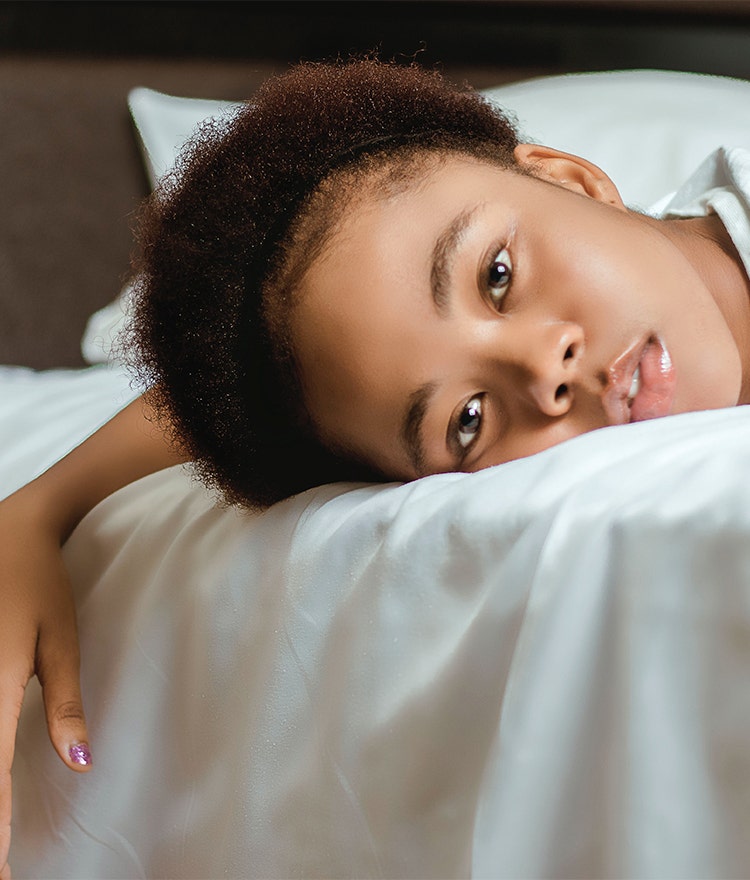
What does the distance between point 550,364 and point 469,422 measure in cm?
9

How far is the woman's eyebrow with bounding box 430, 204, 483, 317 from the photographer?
71 centimetres

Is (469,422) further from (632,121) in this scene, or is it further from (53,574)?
(632,121)

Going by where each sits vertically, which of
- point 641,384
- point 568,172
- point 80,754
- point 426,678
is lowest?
point 80,754

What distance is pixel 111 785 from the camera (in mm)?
751

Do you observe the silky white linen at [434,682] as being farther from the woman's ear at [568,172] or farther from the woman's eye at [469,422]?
the woman's ear at [568,172]

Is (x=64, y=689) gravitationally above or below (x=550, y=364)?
below

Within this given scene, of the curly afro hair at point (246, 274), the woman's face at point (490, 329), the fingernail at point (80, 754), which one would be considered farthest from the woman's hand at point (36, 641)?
the woman's face at point (490, 329)

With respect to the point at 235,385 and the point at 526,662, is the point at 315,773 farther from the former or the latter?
the point at 235,385

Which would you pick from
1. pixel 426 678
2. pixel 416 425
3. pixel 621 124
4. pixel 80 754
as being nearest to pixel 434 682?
pixel 426 678

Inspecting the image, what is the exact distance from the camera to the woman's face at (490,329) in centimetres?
71

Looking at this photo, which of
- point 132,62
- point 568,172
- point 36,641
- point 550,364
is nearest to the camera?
point 550,364

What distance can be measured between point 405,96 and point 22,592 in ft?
1.88

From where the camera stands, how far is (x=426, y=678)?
21.8 inches

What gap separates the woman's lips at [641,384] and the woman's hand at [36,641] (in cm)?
48
